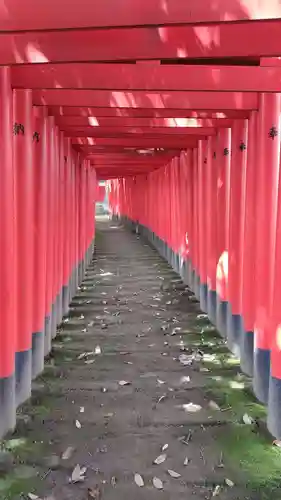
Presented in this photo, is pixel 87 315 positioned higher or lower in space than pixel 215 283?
lower

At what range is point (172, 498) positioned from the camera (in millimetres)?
3787

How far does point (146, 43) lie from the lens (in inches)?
131

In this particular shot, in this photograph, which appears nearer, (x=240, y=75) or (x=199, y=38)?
(x=199, y=38)

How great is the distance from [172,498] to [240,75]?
360cm

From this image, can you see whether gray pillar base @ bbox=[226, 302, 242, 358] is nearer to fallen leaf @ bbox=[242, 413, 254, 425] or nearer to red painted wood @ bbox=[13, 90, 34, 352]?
fallen leaf @ bbox=[242, 413, 254, 425]

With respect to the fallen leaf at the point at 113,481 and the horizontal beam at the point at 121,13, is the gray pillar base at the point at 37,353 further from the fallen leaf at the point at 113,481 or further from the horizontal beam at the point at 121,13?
the horizontal beam at the point at 121,13

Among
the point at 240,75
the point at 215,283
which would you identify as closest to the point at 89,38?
the point at 240,75

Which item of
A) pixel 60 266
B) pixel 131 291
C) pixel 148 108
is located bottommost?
pixel 131 291

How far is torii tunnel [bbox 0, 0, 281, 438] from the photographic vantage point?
3096mm

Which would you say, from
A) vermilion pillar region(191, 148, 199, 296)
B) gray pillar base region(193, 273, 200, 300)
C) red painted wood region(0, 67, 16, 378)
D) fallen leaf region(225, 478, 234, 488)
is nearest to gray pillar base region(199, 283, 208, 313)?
gray pillar base region(193, 273, 200, 300)

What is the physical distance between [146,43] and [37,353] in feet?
13.4

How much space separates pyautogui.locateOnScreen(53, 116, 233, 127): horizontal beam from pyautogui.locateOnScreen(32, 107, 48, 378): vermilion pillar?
90 cm

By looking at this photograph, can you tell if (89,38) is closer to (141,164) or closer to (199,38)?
(199,38)

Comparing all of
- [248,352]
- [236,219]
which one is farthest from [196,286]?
[248,352]
